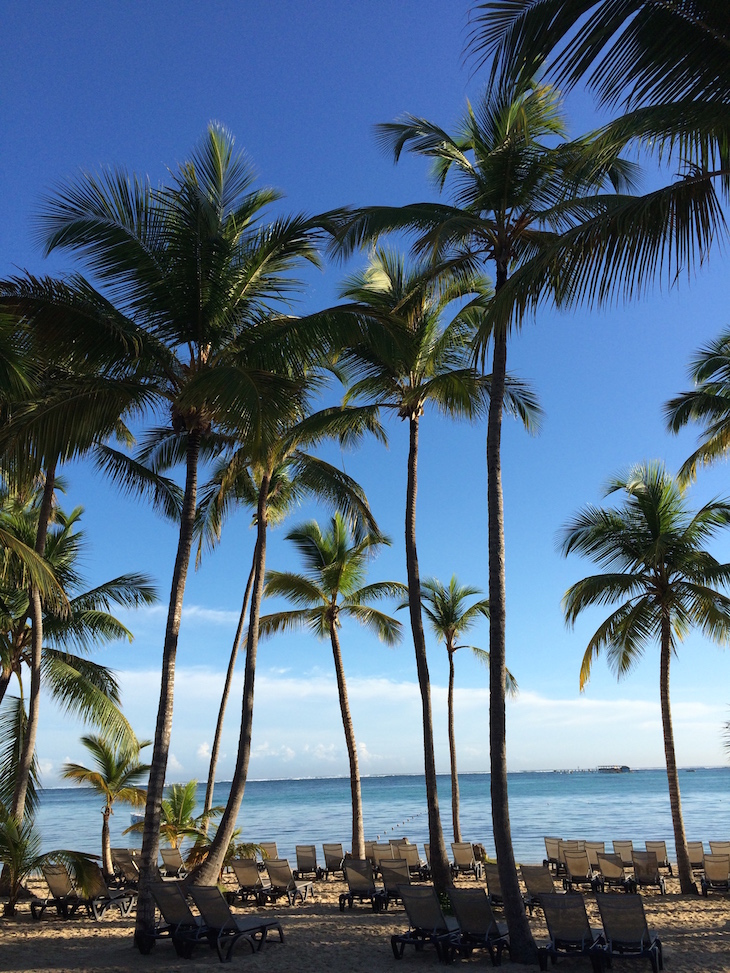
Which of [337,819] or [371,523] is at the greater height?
[371,523]

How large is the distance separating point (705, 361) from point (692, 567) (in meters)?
3.87

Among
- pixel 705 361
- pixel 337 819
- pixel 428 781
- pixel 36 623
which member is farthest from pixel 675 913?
pixel 337 819

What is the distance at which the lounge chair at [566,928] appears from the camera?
8914mm

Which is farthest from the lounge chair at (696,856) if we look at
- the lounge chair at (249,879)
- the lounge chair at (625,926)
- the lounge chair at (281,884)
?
the lounge chair at (249,879)

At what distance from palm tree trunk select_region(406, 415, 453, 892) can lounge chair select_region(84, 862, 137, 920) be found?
493 cm

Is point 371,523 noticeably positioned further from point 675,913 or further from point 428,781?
point 675,913

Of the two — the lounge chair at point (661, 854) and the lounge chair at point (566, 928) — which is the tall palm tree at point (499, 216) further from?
the lounge chair at point (661, 854)

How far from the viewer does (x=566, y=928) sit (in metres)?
8.99

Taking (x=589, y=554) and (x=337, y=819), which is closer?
(x=589, y=554)

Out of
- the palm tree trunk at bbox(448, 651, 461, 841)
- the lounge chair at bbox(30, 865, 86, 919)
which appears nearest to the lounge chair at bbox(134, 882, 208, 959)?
the lounge chair at bbox(30, 865, 86, 919)

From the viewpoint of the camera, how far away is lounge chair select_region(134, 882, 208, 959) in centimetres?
975

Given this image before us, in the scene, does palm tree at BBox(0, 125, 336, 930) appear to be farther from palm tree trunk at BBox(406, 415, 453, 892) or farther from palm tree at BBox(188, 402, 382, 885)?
palm tree trunk at BBox(406, 415, 453, 892)

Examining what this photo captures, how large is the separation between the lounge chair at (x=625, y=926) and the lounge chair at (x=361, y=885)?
469 cm

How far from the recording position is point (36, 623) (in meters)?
14.9
